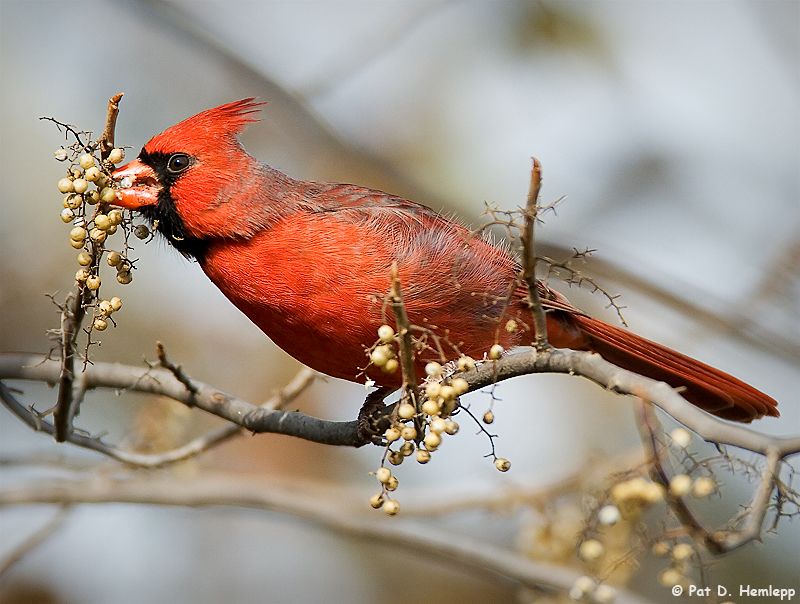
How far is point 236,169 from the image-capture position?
285cm

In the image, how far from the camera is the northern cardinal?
2490mm

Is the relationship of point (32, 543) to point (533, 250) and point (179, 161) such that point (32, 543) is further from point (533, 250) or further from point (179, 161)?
point (533, 250)

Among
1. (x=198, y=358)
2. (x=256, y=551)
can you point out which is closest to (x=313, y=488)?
(x=198, y=358)

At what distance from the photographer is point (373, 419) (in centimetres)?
250

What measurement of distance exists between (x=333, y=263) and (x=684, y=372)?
1273mm

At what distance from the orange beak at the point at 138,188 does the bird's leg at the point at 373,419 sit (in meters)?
0.98

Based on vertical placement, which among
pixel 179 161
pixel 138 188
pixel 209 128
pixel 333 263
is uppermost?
pixel 209 128

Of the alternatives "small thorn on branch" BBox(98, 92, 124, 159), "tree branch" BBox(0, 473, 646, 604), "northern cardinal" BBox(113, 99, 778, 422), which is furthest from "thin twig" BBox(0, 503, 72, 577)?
"small thorn on branch" BBox(98, 92, 124, 159)

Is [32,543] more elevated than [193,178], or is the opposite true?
[193,178]

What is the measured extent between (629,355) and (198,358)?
9.76ft

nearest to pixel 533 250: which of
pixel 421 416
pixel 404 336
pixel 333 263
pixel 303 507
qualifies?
pixel 404 336

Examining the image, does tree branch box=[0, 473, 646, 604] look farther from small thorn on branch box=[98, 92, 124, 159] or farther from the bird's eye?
small thorn on branch box=[98, 92, 124, 159]

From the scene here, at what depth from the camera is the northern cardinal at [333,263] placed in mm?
2490

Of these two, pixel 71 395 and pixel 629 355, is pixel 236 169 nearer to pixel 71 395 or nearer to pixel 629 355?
pixel 71 395
